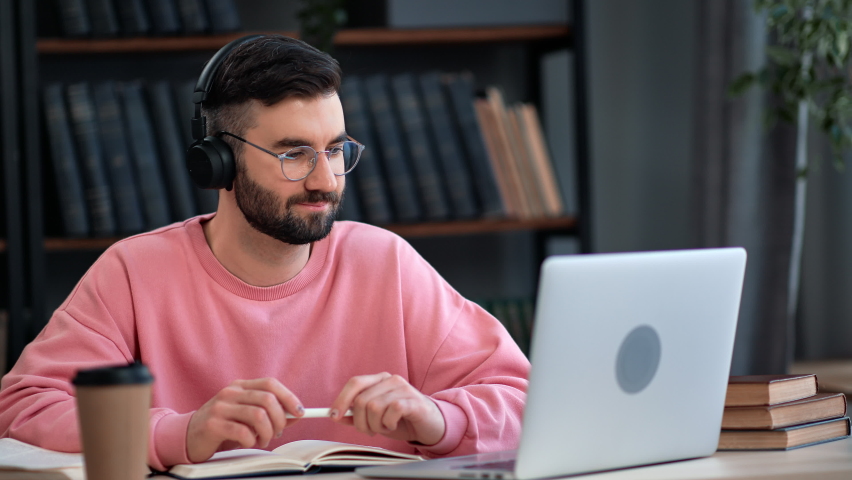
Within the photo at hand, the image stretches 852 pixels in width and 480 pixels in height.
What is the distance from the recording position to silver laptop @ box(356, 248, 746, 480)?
86 cm

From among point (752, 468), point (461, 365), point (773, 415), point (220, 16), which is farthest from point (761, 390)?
point (220, 16)

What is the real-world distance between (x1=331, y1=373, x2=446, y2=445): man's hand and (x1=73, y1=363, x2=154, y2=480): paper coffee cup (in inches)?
9.2

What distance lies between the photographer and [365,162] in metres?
2.22

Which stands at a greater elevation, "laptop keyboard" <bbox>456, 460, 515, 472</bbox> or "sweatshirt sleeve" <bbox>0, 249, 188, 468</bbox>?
"sweatshirt sleeve" <bbox>0, 249, 188, 468</bbox>

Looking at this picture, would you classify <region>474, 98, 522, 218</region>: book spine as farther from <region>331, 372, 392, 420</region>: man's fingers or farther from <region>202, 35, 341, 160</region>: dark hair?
<region>331, 372, 392, 420</region>: man's fingers

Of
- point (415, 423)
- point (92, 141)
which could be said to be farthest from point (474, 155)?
point (415, 423)

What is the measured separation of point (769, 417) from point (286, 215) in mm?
635

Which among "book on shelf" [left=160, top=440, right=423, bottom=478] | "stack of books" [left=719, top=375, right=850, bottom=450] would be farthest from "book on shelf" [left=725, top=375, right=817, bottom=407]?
"book on shelf" [left=160, top=440, right=423, bottom=478]

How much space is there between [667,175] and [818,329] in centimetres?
54

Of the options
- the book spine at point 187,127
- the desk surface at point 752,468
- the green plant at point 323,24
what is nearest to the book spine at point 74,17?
the book spine at point 187,127

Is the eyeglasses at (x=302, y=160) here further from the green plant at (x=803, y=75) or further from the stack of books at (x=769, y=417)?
the green plant at (x=803, y=75)

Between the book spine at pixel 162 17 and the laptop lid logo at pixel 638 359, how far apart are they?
1.52 meters

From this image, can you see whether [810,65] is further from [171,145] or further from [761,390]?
[171,145]

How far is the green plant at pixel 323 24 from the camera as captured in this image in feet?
7.02
